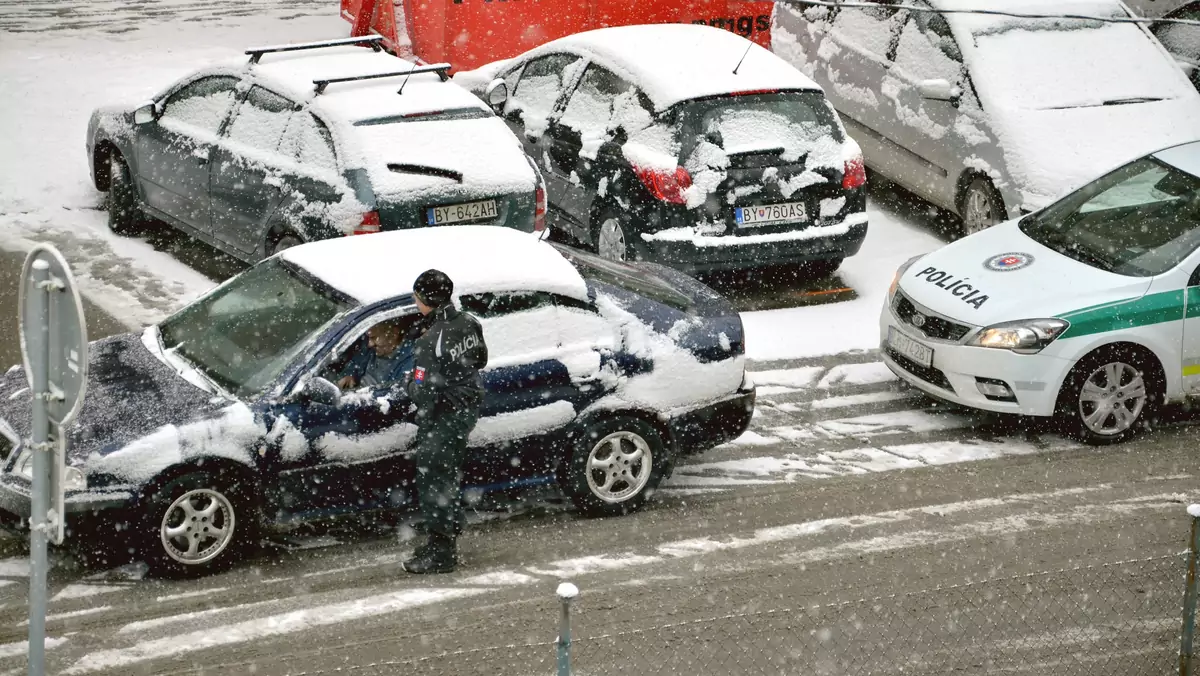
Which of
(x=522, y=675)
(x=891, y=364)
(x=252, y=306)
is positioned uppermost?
(x=252, y=306)

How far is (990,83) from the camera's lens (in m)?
13.1

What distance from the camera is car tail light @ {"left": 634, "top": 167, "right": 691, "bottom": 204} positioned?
1155 centimetres

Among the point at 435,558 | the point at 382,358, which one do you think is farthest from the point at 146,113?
the point at 435,558

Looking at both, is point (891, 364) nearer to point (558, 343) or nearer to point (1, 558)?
point (558, 343)

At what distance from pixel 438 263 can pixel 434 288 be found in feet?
2.58

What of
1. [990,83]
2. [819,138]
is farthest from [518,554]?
[990,83]

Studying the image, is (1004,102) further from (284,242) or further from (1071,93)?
(284,242)

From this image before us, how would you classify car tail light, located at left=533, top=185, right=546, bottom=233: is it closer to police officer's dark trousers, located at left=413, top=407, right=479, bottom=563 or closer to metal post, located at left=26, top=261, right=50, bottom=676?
police officer's dark trousers, located at left=413, top=407, right=479, bottom=563

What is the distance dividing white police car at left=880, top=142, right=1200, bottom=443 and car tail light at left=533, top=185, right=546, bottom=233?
99.7 inches

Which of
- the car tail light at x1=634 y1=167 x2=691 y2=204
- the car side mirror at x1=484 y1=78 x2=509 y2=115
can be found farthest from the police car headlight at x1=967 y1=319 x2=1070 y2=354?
the car side mirror at x1=484 y1=78 x2=509 y2=115

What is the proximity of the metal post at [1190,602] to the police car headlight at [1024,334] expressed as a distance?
3426mm

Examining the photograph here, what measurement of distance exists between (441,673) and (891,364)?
17.9ft

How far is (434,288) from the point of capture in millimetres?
7574

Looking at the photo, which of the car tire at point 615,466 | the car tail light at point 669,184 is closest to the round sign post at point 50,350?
the car tire at point 615,466
